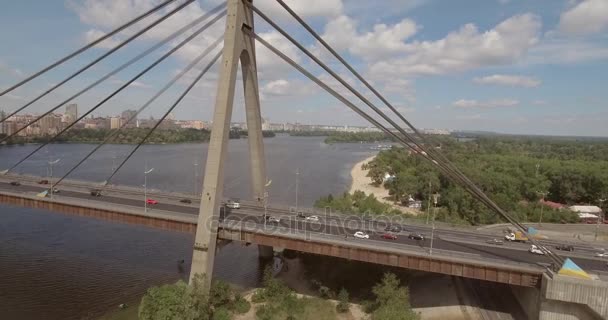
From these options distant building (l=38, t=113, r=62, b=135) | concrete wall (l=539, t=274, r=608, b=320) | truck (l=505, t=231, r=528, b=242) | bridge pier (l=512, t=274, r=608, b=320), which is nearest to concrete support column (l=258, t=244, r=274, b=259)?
truck (l=505, t=231, r=528, b=242)

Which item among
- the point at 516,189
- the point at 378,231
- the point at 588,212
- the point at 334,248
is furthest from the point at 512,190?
the point at 334,248

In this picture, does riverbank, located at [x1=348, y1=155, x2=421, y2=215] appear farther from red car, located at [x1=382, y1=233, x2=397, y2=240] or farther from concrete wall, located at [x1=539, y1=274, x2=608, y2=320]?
concrete wall, located at [x1=539, y1=274, x2=608, y2=320]

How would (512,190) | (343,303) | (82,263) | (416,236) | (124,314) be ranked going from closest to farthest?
(124,314), (343,303), (416,236), (82,263), (512,190)

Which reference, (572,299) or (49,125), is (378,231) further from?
(49,125)

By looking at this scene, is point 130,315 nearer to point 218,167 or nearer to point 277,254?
point 218,167

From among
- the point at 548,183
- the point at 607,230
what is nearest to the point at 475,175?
the point at 548,183

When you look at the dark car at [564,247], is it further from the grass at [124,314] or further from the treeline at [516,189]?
the grass at [124,314]
